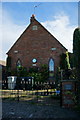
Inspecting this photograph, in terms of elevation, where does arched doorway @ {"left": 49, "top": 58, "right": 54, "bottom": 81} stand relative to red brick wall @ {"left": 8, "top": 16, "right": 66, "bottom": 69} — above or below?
below

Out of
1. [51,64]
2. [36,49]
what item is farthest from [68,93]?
[36,49]

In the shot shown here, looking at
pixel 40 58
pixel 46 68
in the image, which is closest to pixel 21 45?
pixel 40 58

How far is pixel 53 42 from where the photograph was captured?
20047mm

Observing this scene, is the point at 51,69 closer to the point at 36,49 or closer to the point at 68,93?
the point at 36,49

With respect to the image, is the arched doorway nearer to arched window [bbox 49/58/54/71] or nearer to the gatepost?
arched window [bbox 49/58/54/71]

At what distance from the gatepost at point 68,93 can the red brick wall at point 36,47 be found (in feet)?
42.3

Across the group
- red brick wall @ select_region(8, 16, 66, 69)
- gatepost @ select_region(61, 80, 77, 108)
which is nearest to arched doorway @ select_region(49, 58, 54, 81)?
red brick wall @ select_region(8, 16, 66, 69)

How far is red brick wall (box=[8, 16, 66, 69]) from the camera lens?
19848 mm

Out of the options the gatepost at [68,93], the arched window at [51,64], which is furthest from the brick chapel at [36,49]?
the gatepost at [68,93]

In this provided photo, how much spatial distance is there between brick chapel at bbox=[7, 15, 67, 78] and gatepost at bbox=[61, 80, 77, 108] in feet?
42.1

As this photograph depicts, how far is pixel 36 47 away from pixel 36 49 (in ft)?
0.87

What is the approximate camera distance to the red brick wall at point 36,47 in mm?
19848

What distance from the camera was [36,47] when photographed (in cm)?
2067

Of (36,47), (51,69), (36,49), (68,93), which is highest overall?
(36,47)
